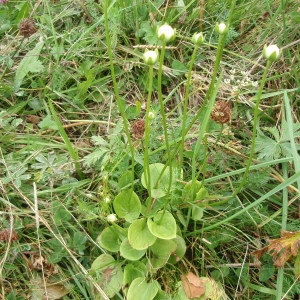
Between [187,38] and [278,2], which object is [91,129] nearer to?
[187,38]

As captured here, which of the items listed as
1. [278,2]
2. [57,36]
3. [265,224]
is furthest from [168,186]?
[278,2]

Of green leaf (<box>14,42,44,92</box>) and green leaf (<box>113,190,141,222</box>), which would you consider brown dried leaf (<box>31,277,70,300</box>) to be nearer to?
green leaf (<box>113,190,141,222</box>)

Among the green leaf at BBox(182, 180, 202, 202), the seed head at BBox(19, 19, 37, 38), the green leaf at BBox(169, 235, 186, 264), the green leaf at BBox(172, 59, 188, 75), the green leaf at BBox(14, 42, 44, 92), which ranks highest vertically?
the seed head at BBox(19, 19, 37, 38)

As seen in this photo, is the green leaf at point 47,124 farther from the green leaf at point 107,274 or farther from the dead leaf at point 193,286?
the dead leaf at point 193,286

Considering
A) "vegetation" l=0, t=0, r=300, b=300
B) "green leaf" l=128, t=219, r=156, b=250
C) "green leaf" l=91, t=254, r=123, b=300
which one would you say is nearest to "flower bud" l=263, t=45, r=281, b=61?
"vegetation" l=0, t=0, r=300, b=300

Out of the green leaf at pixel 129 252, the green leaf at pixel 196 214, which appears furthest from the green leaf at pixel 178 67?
the green leaf at pixel 129 252

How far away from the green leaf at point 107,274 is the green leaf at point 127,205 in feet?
0.41

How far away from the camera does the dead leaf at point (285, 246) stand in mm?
1297

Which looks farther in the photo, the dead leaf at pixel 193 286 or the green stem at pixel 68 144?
the green stem at pixel 68 144

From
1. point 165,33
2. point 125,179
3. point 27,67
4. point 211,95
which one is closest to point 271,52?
point 165,33

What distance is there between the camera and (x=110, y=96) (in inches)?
68.4

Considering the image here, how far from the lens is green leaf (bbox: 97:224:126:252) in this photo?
1.36 m

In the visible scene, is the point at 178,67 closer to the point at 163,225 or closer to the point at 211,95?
the point at 211,95

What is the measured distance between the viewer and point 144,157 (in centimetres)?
123
